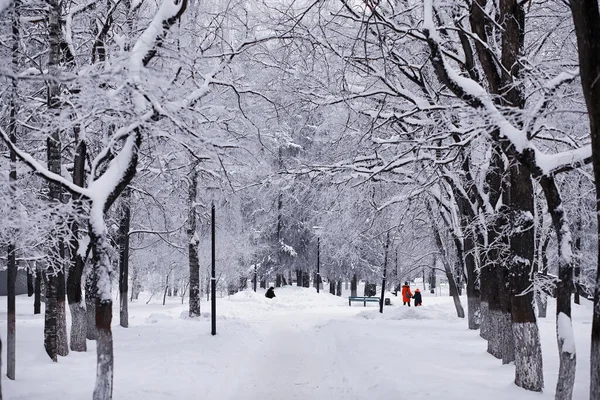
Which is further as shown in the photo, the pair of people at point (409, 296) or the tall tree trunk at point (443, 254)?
the pair of people at point (409, 296)

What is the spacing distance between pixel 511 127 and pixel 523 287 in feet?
9.88

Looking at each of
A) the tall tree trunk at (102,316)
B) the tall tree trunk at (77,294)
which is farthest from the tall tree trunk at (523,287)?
the tall tree trunk at (77,294)

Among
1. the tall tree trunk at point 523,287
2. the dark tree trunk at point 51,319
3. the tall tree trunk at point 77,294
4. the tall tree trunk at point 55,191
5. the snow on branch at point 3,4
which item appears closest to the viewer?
the snow on branch at point 3,4

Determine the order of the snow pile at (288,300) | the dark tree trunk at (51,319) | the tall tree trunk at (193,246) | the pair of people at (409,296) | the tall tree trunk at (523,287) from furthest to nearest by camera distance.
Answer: the pair of people at (409,296), the snow pile at (288,300), the tall tree trunk at (193,246), the dark tree trunk at (51,319), the tall tree trunk at (523,287)

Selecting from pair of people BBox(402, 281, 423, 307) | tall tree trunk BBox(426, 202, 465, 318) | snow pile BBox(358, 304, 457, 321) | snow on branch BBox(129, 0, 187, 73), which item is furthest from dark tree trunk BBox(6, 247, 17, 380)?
pair of people BBox(402, 281, 423, 307)

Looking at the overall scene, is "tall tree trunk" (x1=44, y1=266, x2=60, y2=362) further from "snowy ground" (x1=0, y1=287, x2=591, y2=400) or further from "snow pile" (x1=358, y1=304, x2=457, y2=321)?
"snow pile" (x1=358, y1=304, x2=457, y2=321)

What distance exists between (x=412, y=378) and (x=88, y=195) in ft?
19.5

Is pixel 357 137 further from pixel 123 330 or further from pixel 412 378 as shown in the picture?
pixel 123 330

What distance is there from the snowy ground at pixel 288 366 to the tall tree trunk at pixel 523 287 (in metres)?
0.33

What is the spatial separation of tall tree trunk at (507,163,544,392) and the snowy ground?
1.08ft

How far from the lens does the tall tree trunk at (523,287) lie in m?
8.12

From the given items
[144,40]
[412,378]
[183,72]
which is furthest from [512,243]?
[183,72]

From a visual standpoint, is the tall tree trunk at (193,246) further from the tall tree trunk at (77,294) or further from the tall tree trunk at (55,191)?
the tall tree trunk at (55,191)

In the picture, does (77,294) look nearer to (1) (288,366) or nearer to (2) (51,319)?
(2) (51,319)
